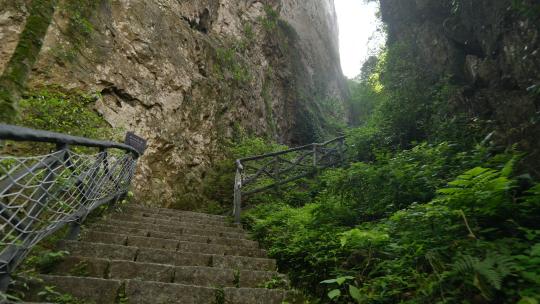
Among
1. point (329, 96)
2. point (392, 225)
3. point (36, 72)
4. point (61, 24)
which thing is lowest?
point (392, 225)

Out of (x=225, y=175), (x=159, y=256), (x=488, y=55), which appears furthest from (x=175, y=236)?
(x=488, y=55)

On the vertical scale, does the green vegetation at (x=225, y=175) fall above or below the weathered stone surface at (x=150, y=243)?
above

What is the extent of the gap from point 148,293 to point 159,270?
46 centimetres

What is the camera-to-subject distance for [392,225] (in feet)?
11.5

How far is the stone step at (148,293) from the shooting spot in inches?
103

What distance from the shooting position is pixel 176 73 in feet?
32.8

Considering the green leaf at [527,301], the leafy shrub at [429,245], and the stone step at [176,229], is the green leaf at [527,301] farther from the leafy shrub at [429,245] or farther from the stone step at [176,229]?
the stone step at [176,229]

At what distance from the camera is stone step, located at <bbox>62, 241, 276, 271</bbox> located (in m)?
3.48

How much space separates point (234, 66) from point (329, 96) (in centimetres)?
1051

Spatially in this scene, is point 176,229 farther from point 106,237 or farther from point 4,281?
point 4,281

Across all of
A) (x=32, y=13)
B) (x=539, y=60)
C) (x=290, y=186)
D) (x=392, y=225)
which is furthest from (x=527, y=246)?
(x=290, y=186)

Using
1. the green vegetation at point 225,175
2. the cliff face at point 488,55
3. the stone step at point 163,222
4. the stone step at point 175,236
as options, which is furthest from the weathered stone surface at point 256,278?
the green vegetation at point 225,175

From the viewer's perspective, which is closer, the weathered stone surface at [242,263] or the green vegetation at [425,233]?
the green vegetation at [425,233]

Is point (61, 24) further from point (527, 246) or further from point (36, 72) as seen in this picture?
point (527, 246)
